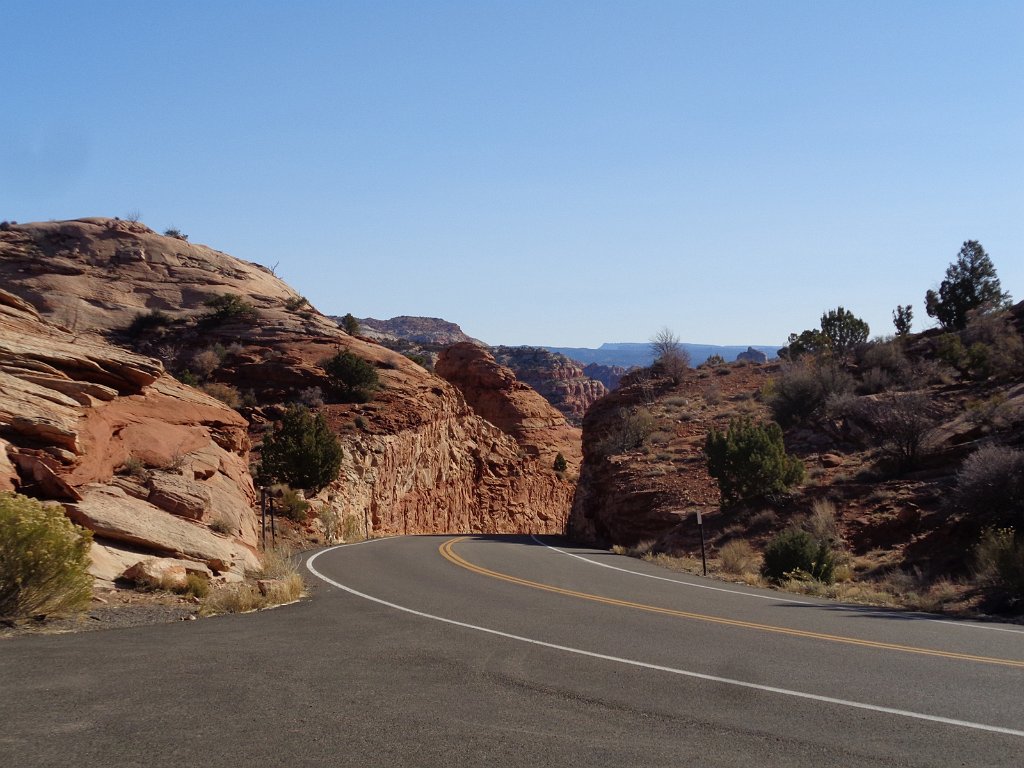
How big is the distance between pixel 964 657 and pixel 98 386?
56.3ft

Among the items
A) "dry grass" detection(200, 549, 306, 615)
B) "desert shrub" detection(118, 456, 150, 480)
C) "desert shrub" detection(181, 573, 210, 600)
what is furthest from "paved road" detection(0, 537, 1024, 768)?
"desert shrub" detection(118, 456, 150, 480)

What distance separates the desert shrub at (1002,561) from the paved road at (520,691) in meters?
3.39

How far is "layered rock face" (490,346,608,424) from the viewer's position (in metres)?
110

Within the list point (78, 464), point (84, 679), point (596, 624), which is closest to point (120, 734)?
point (84, 679)

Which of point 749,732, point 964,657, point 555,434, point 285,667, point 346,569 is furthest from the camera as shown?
point 555,434

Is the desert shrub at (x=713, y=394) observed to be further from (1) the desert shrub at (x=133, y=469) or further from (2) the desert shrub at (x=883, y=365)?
(1) the desert shrub at (x=133, y=469)

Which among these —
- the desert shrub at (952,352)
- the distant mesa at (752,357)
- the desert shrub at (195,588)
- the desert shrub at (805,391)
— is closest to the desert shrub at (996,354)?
the desert shrub at (952,352)

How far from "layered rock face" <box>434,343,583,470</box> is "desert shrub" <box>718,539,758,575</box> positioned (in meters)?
43.1

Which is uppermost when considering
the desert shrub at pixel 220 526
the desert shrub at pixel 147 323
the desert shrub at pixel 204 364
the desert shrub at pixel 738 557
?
the desert shrub at pixel 147 323

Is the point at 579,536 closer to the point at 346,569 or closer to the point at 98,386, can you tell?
the point at 346,569

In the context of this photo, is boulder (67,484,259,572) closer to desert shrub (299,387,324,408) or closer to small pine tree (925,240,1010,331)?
desert shrub (299,387,324,408)

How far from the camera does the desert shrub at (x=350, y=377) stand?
4650cm

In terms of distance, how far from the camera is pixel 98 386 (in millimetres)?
18641

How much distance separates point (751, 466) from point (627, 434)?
49.5ft
